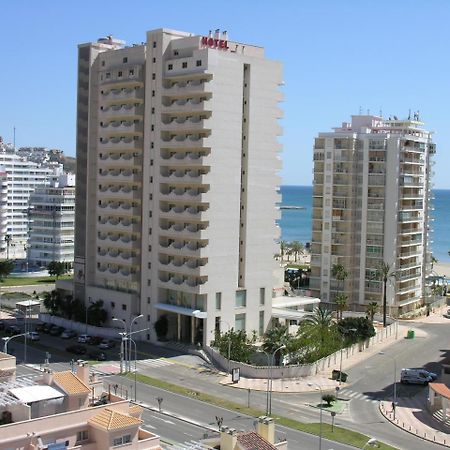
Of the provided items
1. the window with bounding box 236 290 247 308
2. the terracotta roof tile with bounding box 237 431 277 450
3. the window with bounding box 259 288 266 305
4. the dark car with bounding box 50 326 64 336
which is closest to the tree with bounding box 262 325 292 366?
the window with bounding box 236 290 247 308

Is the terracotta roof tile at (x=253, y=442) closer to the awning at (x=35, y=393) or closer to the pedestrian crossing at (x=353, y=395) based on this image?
the awning at (x=35, y=393)

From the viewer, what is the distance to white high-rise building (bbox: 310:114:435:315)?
403 ft

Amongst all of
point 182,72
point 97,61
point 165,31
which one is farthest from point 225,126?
point 97,61

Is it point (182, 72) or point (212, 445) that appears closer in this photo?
point (212, 445)

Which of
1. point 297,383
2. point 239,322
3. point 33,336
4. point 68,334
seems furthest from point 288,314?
point 33,336

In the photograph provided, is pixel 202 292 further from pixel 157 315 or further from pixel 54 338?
pixel 54 338

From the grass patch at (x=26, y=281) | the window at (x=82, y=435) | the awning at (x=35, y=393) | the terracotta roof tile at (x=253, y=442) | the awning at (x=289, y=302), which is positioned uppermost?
the awning at (x=35, y=393)

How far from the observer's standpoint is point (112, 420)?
45.0 metres

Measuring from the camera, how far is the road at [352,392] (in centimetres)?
6812

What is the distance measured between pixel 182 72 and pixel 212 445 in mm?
62512

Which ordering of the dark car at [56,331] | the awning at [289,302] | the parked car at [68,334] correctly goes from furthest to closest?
the awning at [289,302] → the dark car at [56,331] → the parked car at [68,334]

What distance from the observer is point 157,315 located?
99.6 m

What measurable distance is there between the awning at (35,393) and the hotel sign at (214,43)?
5787 cm

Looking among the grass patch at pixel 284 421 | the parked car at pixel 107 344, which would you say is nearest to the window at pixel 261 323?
the parked car at pixel 107 344
